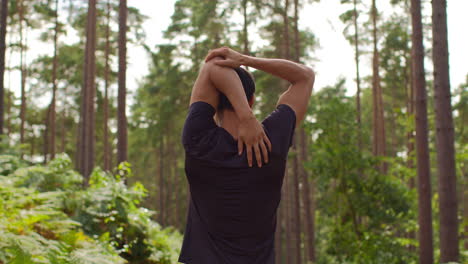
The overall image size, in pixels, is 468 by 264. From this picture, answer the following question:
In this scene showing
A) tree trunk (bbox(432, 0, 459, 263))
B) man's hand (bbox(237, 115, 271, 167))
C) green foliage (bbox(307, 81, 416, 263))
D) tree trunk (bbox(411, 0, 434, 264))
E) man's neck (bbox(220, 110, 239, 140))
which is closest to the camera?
man's hand (bbox(237, 115, 271, 167))

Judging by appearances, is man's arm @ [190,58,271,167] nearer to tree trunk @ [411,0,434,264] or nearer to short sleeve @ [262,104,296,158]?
short sleeve @ [262,104,296,158]

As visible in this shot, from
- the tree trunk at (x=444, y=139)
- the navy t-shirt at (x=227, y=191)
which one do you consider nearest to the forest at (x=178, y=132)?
the tree trunk at (x=444, y=139)

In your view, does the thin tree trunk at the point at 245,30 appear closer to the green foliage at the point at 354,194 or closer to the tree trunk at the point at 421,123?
the green foliage at the point at 354,194

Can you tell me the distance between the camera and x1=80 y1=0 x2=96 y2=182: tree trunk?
1927 centimetres

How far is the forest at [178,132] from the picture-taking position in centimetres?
845

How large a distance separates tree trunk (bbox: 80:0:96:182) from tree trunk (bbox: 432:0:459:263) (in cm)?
1418

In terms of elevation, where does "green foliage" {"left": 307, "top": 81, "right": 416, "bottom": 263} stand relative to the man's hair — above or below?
below

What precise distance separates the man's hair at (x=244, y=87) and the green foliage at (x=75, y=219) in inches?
163

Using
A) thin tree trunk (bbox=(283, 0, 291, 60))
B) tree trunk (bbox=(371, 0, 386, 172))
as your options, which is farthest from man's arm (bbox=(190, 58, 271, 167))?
tree trunk (bbox=(371, 0, 386, 172))

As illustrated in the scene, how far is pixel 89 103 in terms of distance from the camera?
2002cm

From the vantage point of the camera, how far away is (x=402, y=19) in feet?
78.7

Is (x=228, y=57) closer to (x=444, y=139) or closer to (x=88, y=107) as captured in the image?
(x=444, y=139)

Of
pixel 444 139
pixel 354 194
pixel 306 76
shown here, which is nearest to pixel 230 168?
pixel 306 76

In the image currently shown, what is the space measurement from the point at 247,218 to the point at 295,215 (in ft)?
61.3
